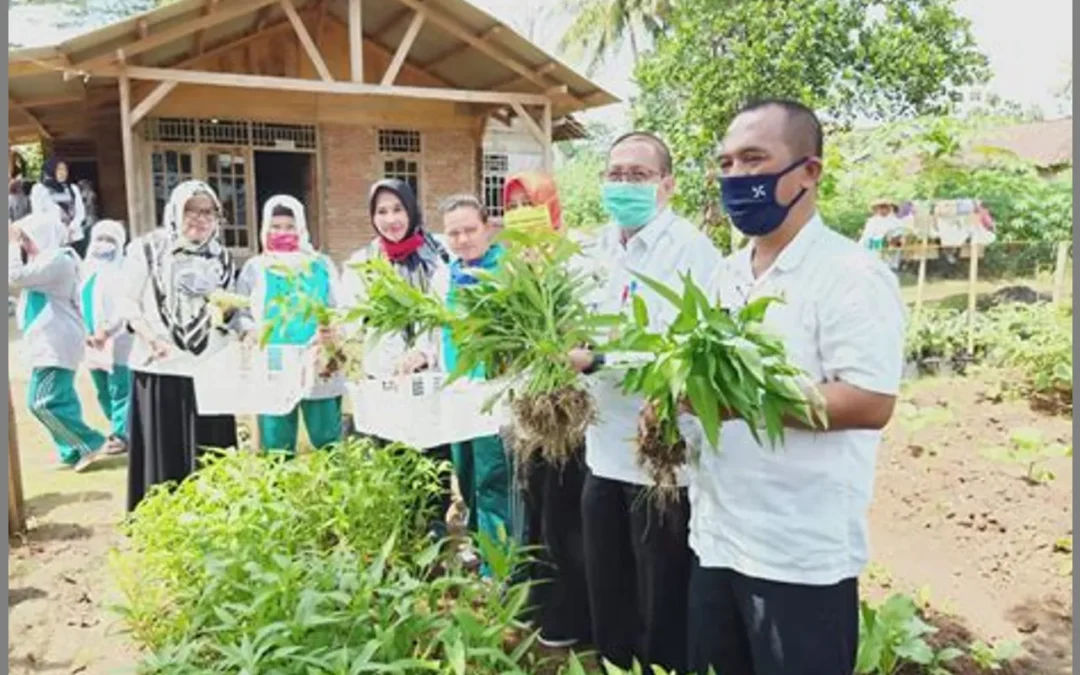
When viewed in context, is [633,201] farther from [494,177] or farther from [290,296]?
[494,177]

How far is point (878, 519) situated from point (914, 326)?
161 inches

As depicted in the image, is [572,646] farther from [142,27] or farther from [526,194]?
[142,27]

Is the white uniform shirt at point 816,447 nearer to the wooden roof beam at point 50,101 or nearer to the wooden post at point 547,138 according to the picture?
the wooden post at point 547,138

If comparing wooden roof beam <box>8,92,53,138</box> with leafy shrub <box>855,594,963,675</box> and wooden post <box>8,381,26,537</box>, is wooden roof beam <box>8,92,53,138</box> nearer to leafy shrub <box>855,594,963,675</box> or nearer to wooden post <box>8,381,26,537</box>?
wooden post <box>8,381,26,537</box>

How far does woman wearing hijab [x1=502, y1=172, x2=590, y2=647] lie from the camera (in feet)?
9.64

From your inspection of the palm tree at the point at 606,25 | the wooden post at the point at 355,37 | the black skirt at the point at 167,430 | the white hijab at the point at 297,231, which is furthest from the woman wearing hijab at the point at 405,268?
the palm tree at the point at 606,25

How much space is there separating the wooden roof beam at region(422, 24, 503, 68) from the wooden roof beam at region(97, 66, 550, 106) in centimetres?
59

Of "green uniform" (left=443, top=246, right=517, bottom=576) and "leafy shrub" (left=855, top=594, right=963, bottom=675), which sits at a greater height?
"green uniform" (left=443, top=246, right=517, bottom=576)

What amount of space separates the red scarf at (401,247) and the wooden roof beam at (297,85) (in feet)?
19.9

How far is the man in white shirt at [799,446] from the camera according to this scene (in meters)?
1.68

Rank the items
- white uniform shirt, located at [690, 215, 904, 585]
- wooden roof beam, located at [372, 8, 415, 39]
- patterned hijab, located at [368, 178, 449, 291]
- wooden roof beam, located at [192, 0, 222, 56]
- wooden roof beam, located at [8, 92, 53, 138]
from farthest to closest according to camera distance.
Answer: wooden roof beam, located at [372, 8, 415, 39] < wooden roof beam, located at [8, 92, 53, 138] < wooden roof beam, located at [192, 0, 222, 56] < patterned hijab, located at [368, 178, 449, 291] < white uniform shirt, located at [690, 215, 904, 585]

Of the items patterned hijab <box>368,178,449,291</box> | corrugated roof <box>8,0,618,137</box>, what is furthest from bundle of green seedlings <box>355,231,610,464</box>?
corrugated roof <box>8,0,618,137</box>

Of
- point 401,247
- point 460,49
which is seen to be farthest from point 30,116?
point 401,247

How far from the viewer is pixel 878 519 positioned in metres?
4.44
